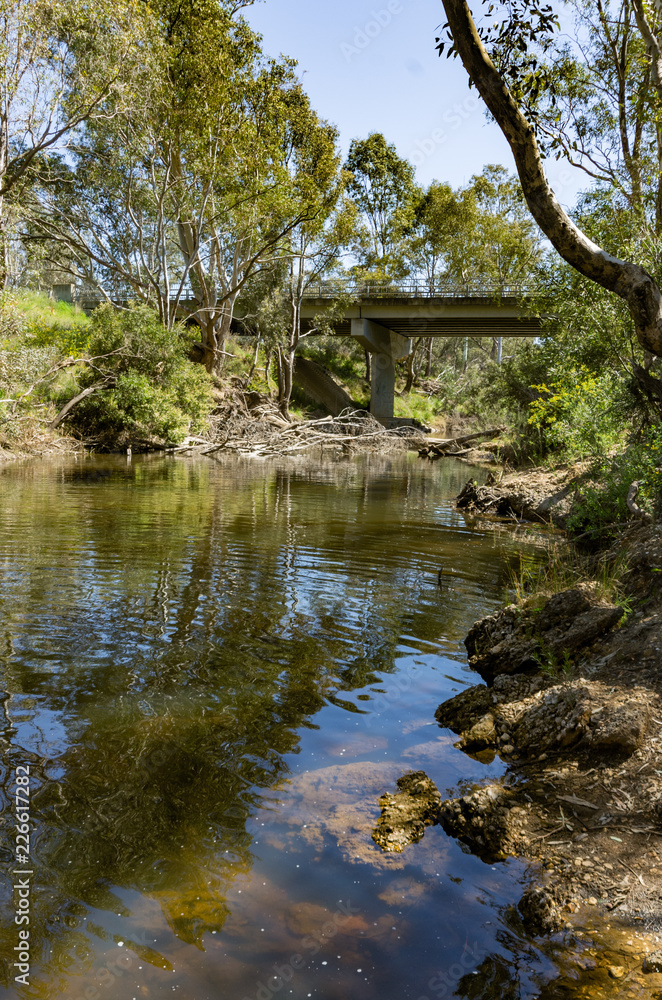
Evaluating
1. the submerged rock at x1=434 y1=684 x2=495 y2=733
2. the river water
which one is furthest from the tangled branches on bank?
the submerged rock at x1=434 y1=684 x2=495 y2=733

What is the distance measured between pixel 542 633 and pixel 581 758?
1.70 metres

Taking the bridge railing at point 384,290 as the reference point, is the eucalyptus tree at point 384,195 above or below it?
above

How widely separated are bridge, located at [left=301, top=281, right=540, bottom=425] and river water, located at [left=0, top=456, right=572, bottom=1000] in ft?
109

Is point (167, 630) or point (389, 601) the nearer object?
point (167, 630)

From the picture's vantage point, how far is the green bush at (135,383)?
24.7 m

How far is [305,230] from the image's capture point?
32.2 metres

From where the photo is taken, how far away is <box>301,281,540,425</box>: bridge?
3984 cm

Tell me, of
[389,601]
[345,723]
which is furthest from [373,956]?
[389,601]

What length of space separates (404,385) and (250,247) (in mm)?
29864

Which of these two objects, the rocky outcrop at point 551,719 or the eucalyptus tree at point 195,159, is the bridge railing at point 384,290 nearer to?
the eucalyptus tree at point 195,159

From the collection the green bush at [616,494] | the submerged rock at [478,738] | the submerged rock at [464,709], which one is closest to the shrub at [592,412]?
the green bush at [616,494]

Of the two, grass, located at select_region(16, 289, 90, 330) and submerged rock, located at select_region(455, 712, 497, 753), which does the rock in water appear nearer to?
submerged rock, located at select_region(455, 712, 497, 753)

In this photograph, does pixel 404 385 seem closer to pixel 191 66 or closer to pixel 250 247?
pixel 250 247

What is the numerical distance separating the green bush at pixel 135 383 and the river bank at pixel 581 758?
2080 centimetres
